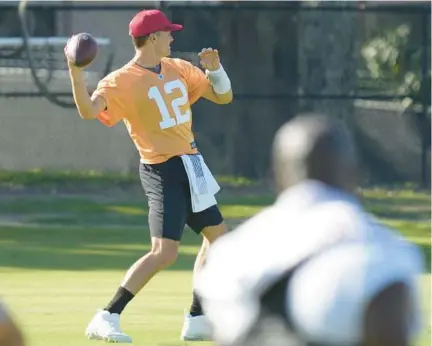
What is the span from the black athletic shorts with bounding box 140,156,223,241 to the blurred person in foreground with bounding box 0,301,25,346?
4.96m

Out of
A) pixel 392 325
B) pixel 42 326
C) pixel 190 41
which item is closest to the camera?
pixel 392 325

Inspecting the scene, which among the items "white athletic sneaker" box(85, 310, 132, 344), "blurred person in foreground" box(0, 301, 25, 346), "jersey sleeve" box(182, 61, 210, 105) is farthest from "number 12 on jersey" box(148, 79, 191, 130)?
"blurred person in foreground" box(0, 301, 25, 346)

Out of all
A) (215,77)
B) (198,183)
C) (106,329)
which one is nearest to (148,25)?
(215,77)

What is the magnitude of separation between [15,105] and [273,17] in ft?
13.8

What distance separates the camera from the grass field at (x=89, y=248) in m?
9.67

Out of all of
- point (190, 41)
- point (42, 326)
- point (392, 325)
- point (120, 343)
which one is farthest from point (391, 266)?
point (190, 41)

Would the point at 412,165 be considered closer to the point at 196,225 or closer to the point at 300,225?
the point at 196,225

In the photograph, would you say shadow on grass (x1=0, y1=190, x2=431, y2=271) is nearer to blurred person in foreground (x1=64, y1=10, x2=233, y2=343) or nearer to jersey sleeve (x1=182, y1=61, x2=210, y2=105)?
jersey sleeve (x1=182, y1=61, x2=210, y2=105)

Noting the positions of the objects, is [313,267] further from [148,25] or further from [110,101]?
[148,25]

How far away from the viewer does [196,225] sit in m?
8.91

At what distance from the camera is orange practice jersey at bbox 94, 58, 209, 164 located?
28.7ft

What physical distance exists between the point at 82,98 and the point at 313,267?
17.1 ft

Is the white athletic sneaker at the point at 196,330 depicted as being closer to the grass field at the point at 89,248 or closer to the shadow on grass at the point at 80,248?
the grass field at the point at 89,248

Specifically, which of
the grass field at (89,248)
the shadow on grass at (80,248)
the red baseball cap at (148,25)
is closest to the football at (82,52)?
the red baseball cap at (148,25)
